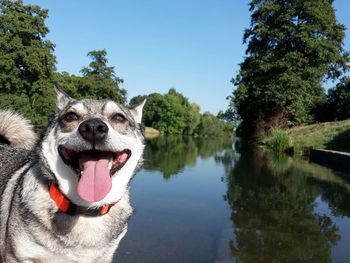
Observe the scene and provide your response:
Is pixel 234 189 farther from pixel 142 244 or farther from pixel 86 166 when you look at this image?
pixel 86 166

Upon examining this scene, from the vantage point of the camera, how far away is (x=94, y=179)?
338 centimetres

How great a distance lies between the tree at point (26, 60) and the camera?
3294cm

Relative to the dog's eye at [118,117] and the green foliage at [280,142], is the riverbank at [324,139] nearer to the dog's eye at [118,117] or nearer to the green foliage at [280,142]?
Answer: the green foliage at [280,142]

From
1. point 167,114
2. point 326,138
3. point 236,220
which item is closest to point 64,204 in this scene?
point 236,220

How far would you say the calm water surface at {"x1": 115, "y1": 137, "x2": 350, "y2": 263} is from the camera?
5.84m

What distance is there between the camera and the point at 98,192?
3400 millimetres

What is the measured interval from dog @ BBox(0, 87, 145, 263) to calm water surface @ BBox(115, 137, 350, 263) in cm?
188

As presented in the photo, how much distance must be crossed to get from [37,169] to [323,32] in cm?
3980

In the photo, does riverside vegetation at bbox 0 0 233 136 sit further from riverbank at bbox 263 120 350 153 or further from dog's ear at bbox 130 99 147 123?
dog's ear at bbox 130 99 147 123

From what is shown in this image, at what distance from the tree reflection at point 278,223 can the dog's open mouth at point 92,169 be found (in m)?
2.82

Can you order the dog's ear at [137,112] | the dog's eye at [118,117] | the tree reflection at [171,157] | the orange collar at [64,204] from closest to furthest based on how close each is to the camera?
the orange collar at [64,204] → the dog's eye at [118,117] → the dog's ear at [137,112] → the tree reflection at [171,157]

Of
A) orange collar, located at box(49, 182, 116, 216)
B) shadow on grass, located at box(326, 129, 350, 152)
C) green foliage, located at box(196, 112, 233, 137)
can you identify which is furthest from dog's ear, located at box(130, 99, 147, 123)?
green foliage, located at box(196, 112, 233, 137)

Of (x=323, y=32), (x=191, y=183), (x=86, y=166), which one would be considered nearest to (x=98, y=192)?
(x=86, y=166)

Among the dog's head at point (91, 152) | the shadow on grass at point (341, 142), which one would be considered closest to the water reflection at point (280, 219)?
the dog's head at point (91, 152)
